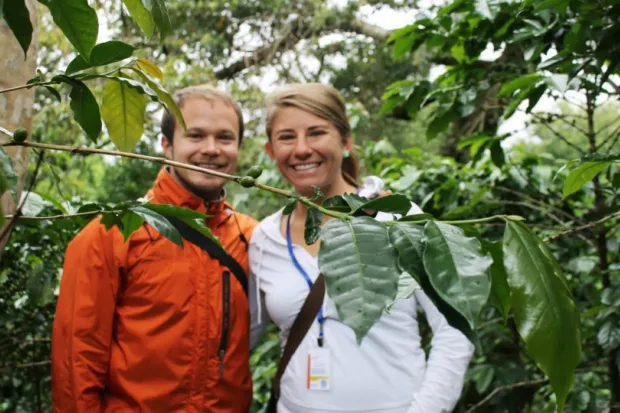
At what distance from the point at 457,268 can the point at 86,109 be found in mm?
708

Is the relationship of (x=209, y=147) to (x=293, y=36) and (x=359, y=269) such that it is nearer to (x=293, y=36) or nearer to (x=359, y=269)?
(x=359, y=269)

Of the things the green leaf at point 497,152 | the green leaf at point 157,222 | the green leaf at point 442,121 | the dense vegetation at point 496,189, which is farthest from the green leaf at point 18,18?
the green leaf at point 497,152

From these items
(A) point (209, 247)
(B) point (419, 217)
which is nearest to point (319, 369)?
(A) point (209, 247)

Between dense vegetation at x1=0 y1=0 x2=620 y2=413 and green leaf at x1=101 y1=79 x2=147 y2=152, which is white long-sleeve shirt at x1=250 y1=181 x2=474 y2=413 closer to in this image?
dense vegetation at x1=0 y1=0 x2=620 y2=413

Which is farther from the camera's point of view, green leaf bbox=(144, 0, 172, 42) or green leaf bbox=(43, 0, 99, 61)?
green leaf bbox=(144, 0, 172, 42)

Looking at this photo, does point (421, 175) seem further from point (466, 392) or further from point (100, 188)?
point (100, 188)

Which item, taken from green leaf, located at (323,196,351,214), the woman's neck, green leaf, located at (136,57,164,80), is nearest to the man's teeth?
the woman's neck

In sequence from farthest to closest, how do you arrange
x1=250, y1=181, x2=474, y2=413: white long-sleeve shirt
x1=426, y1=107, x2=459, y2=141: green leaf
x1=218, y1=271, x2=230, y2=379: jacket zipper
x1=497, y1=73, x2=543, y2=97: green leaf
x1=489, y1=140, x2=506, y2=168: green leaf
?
→ x1=489, y1=140, x2=506, y2=168: green leaf
x1=426, y1=107, x2=459, y2=141: green leaf
x1=218, y1=271, x2=230, y2=379: jacket zipper
x1=250, y1=181, x2=474, y2=413: white long-sleeve shirt
x1=497, y1=73, x2=543, y2=97: green leaf

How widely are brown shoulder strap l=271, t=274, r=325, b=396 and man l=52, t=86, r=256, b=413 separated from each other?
18cm

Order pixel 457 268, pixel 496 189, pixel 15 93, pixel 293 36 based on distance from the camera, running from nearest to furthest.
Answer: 1. pixel 457 268
2. pixel 15 93
3. pixel 496 189
4. pixel 293 36

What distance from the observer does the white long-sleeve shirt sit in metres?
1.67

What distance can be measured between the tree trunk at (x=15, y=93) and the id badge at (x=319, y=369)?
0.88 meters

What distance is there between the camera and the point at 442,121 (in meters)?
2.00

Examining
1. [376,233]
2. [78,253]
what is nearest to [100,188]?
[78,253]
